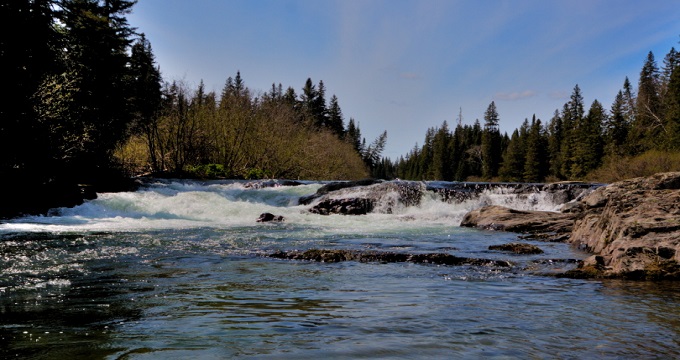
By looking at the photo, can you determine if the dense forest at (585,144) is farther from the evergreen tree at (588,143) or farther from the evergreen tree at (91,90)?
the evergreen tree at (91,90)

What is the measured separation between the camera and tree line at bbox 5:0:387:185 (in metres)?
18.3

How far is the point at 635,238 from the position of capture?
752 cm

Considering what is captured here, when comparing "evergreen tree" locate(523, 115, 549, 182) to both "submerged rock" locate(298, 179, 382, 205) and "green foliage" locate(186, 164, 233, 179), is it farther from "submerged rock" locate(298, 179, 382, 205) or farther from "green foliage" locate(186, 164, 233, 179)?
"submerged rock" locate(298, 179, 382, 205)

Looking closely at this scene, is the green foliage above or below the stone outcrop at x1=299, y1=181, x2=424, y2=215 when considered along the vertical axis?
above

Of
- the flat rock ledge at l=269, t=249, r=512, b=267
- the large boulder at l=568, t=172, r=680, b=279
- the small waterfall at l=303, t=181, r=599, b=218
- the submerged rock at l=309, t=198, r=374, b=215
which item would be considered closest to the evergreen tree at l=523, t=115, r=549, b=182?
the small waterfall at l=303, t=181, r=599, b=218

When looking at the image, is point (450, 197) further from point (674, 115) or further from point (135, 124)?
point (674, 115)

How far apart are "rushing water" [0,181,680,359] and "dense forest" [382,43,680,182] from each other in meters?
41.4

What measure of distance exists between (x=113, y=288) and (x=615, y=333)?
5.21 meters

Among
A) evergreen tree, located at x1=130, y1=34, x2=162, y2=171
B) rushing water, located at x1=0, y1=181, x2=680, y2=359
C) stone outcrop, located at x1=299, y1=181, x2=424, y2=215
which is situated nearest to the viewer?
rushing water, located at x1=0, y1=181, x2=680, y2=359

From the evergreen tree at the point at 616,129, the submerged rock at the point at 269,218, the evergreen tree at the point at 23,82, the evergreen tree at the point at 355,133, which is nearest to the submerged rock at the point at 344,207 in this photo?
the submerged rock at the point at 269,218

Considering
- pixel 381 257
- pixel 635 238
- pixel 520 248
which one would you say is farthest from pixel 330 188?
pixel 635 238

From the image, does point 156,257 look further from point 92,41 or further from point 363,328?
point 92,41

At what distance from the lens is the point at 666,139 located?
162ft

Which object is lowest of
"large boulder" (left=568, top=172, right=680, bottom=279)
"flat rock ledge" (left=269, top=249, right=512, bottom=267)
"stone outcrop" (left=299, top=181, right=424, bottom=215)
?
"flat rock ledge" (left=269, top=249, right=512, bottom=267)
